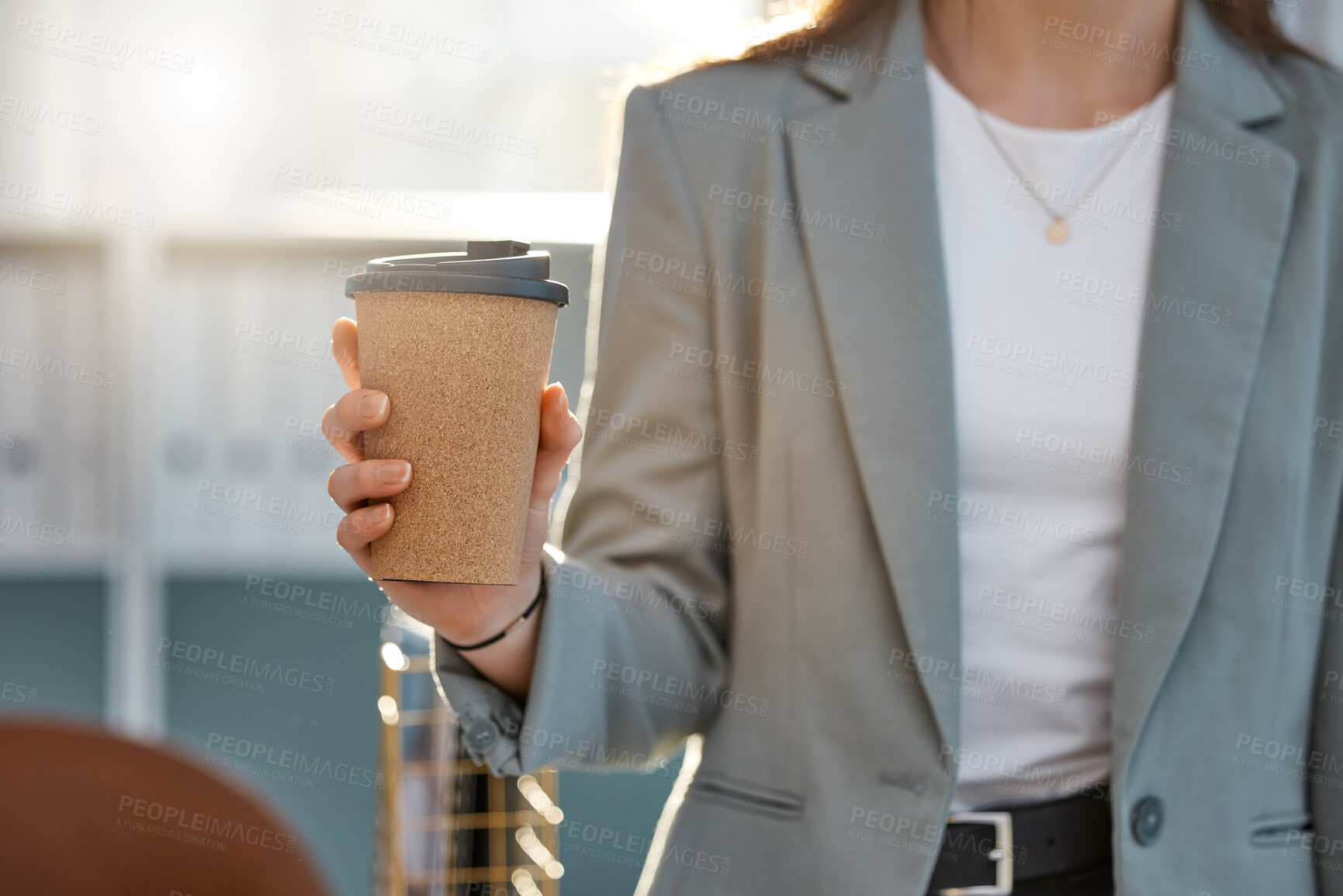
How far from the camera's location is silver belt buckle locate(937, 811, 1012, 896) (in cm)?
91

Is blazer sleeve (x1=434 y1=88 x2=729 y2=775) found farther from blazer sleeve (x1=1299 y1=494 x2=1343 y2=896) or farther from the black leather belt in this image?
blazer sleeve (x1=1299 y1=494 x2=1343 y2=896)

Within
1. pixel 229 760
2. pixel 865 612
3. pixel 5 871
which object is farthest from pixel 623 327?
pixel 229 760

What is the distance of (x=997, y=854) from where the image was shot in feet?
3.00

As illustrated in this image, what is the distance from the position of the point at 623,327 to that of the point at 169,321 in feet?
6.67

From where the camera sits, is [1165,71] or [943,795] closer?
[943,795]

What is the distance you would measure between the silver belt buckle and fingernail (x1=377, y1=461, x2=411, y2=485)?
0.51 meters

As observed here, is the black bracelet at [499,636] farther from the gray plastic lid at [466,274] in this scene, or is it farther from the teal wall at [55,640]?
the teal wall at [55,640]

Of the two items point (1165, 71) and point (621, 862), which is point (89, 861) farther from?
point (621, 862)

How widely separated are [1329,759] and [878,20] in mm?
754

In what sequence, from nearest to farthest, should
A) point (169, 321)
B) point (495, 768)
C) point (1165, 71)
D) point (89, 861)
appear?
point (495, 768)
point (89, 861)
point (1165, 71)
point (169, 321)

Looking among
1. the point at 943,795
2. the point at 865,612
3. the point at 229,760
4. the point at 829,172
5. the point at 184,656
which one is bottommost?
the point at 229,760

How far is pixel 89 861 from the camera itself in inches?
39.1

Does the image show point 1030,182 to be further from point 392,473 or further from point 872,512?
point 392,473

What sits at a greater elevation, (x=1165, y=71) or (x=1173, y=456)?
(x=1165, y=71)
